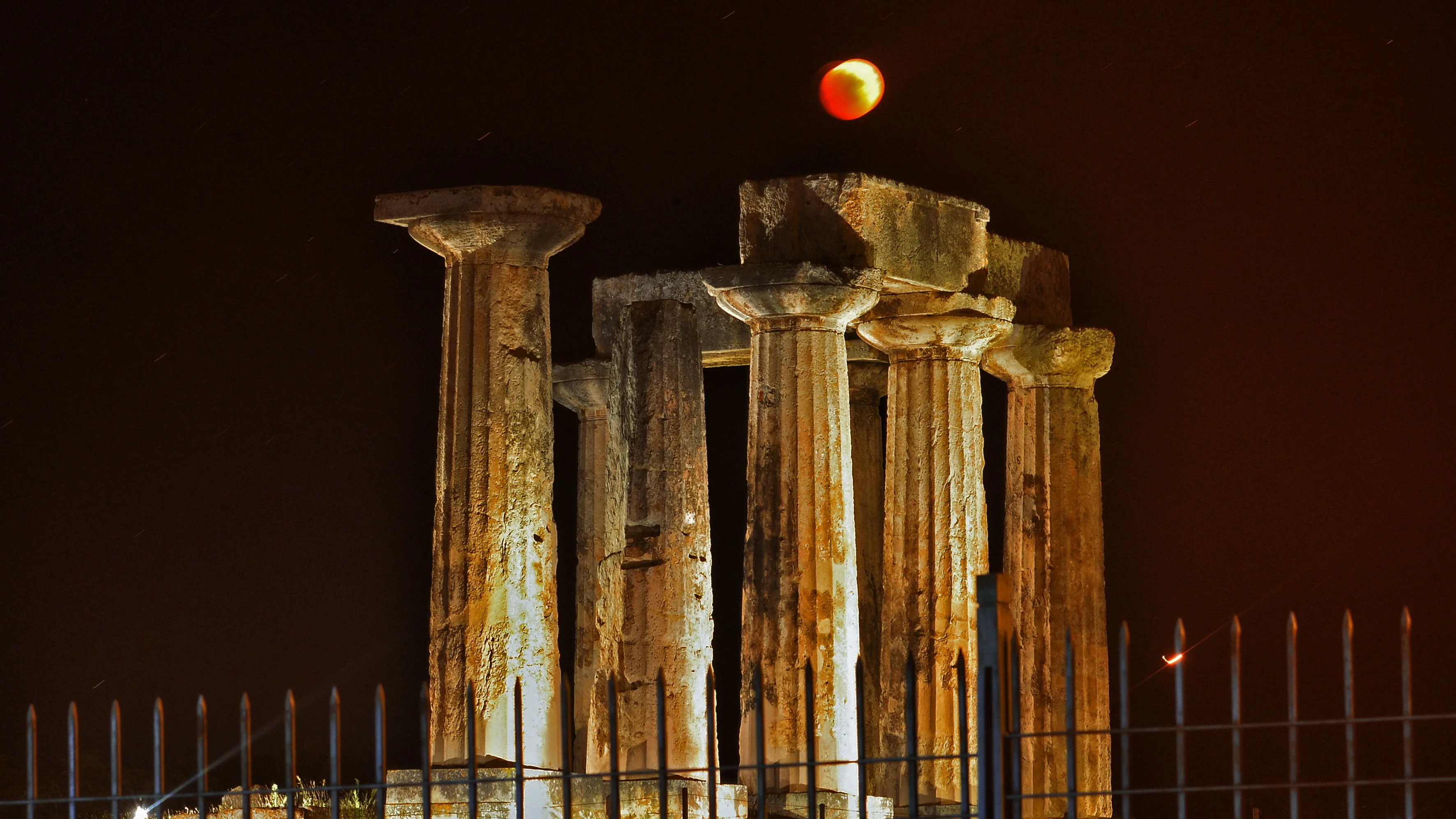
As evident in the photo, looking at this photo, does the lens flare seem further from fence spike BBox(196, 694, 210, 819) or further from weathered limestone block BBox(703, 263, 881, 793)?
fence spike BBox(196, 694, 210, 819)

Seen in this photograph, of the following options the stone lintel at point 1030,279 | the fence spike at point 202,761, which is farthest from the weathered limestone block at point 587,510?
the fence spike at point 202,761

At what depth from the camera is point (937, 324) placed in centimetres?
1922

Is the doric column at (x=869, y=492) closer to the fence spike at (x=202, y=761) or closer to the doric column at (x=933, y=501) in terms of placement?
the doric column at (x=933, y=501)

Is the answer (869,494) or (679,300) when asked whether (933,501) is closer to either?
(679,300)

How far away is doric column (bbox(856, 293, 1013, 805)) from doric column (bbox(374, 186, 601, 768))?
11.9 feet

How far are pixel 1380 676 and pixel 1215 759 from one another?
93.9 inches

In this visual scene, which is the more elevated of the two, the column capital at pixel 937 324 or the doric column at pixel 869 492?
the column capital at pixel 937 324

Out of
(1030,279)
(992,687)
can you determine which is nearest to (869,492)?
(1030,279)

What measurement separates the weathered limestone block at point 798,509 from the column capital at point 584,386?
403 cm

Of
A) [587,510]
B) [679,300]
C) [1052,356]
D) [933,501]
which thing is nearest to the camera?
[933,501]

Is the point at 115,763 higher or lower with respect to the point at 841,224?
lower

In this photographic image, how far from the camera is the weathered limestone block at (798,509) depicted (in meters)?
17.1

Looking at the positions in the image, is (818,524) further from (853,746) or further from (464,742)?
(464,742)

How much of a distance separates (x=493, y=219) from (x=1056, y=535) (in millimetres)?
7749
